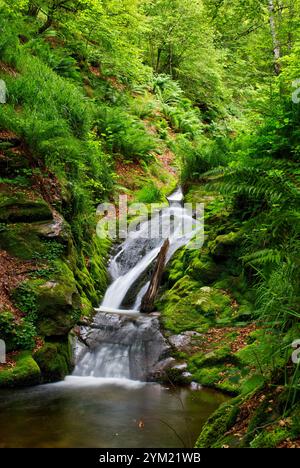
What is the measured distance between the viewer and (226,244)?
24.6 ft

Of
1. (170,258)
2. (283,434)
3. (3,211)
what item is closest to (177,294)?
(170,258)

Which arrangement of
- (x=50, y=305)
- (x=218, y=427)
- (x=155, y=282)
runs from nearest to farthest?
(x=218, y=427) < (x=50, y=305) < (x=155, y=282)

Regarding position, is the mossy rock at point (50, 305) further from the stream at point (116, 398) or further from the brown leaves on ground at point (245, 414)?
the brown leaves on ground at point (245, 414)

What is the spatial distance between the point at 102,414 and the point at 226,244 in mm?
3880

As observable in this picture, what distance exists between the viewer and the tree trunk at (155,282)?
26.2 ft

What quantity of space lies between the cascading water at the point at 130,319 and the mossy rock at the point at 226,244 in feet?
5.13

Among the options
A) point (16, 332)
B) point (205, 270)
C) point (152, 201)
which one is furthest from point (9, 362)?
point (152, 201)

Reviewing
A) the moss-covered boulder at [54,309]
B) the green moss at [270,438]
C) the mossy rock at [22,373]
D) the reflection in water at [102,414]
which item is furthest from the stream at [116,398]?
the green moss at [270,438]

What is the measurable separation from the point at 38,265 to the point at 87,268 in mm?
2018

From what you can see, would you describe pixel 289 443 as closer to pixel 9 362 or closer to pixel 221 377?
pixel 221 377

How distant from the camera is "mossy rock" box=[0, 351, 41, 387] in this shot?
5160 millimetres

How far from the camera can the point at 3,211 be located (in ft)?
21.6

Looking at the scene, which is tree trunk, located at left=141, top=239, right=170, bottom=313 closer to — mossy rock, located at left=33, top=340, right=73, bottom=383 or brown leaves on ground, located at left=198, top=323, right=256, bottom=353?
brown leaves on ground, located at left=198, top=323, right=256, bottom=353
